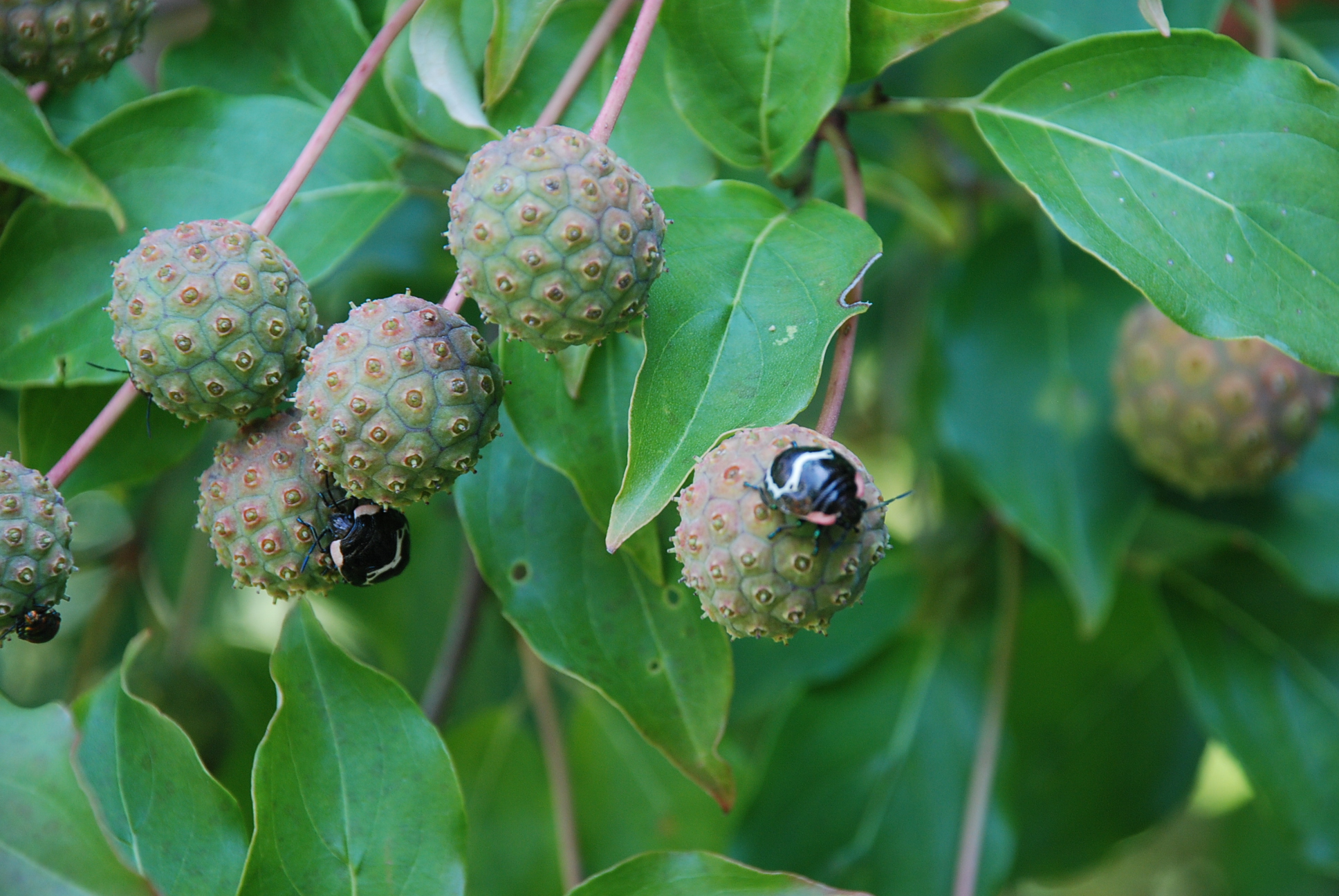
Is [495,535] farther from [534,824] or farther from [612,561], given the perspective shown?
[534,824]

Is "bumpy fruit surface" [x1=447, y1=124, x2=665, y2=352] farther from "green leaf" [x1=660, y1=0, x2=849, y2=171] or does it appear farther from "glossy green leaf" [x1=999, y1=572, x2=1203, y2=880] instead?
"glossy green leaf" [x1=999, y1=572, x2=1203, y2=880]

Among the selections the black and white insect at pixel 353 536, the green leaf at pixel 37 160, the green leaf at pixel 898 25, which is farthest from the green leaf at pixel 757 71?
the green leaf at pixel 37 160

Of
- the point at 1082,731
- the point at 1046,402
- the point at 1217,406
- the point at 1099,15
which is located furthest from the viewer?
the point at 1082,731

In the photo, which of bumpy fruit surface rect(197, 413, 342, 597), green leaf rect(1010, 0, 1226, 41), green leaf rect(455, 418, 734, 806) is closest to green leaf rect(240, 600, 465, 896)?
bumpy fruit surface rect(197, 413, 342, 597)

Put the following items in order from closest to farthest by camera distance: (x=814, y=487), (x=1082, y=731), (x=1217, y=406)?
(x=814, y=487)
(x=1217, y=406)
(x=1082, y=731)

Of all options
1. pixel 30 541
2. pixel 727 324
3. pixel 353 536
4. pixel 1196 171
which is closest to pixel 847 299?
pixel 727 324

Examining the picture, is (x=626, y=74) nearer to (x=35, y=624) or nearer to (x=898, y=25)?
(x=898, y=25)

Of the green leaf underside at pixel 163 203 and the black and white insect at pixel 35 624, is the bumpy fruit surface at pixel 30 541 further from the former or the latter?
the green leaf underside at pixel 163 203
